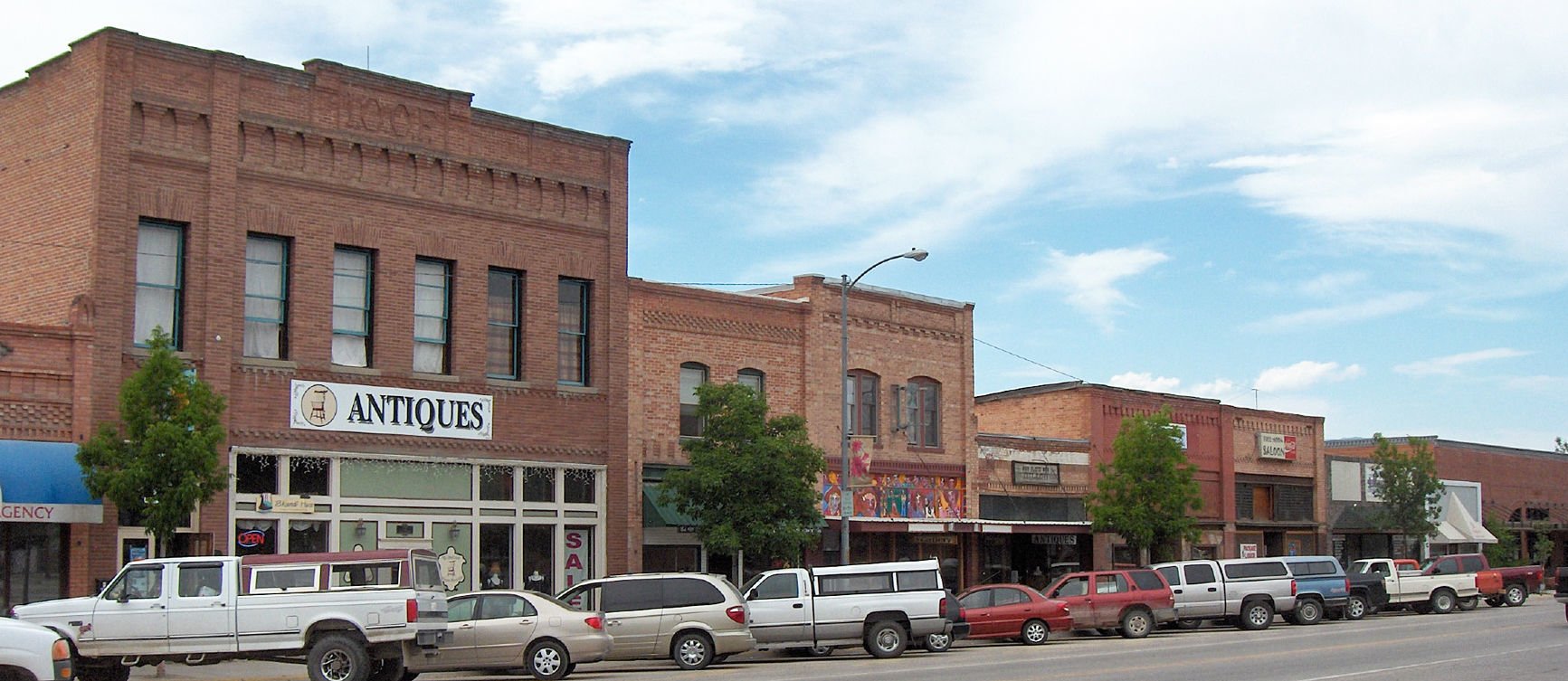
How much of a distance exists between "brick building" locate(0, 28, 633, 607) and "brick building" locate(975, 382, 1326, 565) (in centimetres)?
1557

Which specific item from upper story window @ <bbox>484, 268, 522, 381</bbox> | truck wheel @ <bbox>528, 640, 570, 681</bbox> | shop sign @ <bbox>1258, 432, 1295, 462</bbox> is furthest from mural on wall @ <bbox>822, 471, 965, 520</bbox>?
shop sign @ <bbox>1258, 432, 1295, 462</bbox>

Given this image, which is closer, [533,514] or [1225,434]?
[533,514]

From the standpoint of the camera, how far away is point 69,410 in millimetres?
25438

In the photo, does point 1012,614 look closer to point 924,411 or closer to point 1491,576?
point 924,411

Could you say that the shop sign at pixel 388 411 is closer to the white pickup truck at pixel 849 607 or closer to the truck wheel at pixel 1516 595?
the white pickup truck at pixel 849 607

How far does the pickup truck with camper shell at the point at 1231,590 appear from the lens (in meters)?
36.3

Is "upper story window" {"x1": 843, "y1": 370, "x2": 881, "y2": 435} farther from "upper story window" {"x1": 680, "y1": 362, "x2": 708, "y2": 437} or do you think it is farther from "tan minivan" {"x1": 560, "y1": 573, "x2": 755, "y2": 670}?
"tan minivan" {"x1": 560, "y1": 573, "x2": 755, "y2": 670}

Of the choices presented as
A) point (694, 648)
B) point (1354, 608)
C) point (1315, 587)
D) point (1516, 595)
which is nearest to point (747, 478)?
point (694, 648)

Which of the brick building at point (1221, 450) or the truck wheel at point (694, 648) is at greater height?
the brick building at point (1221, 450)

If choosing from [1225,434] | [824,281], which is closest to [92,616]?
[824,281]

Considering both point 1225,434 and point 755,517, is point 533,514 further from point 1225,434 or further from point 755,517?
point 1225,434

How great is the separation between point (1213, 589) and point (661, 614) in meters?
16.0

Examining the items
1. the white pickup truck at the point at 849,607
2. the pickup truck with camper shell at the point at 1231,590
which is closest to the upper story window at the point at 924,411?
the pickup truck with camper shell at the point at 1231,590

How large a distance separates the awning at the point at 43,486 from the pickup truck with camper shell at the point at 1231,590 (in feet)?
74.0
